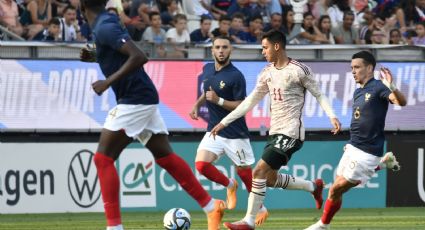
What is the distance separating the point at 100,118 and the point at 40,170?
135 cm

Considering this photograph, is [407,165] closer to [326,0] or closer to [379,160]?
[326,0]

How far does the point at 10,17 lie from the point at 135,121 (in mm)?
9509

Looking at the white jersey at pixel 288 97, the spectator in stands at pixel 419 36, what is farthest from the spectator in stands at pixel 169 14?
the white jersey at pixel 288 97

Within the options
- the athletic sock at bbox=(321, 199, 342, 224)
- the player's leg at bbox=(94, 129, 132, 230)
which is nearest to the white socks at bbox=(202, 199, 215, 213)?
the player's leg at bbox=(94, 129, 132, 230)

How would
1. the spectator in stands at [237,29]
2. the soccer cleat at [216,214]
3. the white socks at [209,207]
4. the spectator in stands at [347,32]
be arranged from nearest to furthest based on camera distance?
the white socks at [209,207], the soccer cleat at [216,214], the spectator in stands at [237,29], the spectator in stands at [347,32]

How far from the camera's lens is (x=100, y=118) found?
1944cm

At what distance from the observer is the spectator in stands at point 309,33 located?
22.1m

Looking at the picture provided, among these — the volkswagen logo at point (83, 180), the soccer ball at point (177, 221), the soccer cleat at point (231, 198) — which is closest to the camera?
the soccer ball at point (177, 221)

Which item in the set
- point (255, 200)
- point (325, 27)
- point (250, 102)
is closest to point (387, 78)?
point (250, 102)

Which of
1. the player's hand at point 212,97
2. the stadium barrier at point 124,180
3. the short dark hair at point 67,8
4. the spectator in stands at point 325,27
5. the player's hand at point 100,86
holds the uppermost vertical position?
the player's hand at point 100,86

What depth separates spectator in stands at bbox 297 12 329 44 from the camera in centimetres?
2206

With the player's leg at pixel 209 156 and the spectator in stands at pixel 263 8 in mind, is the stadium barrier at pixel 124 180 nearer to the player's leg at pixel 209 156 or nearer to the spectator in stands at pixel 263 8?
the spectator in stands at pixel 263 8

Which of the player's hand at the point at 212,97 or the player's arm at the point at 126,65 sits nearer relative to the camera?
the player's arm at the point at 126,65

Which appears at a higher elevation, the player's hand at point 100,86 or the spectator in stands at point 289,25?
the player's hand at point 100,86
